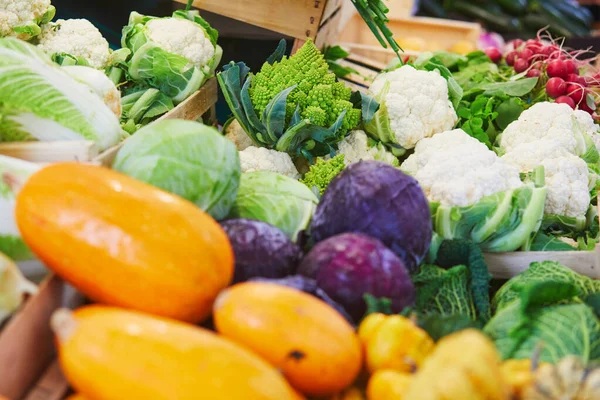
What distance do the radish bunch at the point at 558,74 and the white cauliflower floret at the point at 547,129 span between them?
1.24 ft

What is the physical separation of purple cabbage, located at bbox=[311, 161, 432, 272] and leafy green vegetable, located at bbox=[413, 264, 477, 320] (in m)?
0.05

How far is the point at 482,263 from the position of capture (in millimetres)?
1566

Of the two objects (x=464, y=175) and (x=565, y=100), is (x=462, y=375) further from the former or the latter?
(x=565, y=100)

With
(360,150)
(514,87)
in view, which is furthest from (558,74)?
(360,150)

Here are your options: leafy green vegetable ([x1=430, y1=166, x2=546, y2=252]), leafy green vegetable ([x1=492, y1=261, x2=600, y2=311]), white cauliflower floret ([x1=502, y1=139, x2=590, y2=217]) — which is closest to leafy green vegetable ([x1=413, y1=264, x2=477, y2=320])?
leafy green vegetable ([x1=492, y1=261, x2=600, y2=311])

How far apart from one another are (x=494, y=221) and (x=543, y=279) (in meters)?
0.26

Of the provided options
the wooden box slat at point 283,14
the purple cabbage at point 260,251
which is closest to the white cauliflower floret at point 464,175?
the purple cabbage at point 260,251

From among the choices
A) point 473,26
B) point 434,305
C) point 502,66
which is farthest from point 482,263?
point 473,26

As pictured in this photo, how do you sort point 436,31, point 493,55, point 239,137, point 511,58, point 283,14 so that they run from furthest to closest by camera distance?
1. point 436,31
2. point 493,55
3. point 511,58
4. point 283,14
5. point 239,137

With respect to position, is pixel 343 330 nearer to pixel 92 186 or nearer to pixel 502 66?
pixel 92 186

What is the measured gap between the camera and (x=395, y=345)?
3.42 feet

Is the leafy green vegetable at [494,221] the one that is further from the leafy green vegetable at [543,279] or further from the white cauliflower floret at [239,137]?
the white cauliflower floret at [239,137]

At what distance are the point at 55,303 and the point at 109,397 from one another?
31 cm

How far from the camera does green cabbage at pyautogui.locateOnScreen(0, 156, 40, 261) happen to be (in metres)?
1.21
